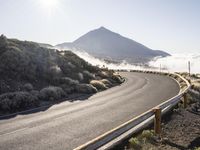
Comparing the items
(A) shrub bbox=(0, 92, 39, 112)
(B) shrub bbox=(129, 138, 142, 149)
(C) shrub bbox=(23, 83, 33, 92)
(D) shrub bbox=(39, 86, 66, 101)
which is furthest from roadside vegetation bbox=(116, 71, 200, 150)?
(C) shrub bbox=(23, 83, 33, 92)

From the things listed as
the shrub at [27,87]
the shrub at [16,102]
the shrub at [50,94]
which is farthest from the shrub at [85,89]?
the shrub at [16,102]

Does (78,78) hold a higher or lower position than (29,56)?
lower

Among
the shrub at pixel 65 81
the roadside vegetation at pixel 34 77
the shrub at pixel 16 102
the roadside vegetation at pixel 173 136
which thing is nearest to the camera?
the roadside vegetation at pixel 173 136

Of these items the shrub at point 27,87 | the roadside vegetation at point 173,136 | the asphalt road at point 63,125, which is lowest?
the roadside vegetation at point 173,136

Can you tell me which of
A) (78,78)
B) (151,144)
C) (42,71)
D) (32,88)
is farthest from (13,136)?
(78,78)

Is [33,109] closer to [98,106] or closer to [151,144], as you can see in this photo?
[98,106]

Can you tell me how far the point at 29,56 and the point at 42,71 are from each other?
2.24m

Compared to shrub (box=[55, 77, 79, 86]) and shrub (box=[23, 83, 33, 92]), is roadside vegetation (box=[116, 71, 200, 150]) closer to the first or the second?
shrub (box=[23, 83, 33, 92])

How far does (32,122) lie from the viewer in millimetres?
15766

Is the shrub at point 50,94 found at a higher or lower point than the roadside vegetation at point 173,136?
higher

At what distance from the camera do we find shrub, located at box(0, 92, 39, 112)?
65.8ft

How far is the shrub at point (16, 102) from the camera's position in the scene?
20.1 metres

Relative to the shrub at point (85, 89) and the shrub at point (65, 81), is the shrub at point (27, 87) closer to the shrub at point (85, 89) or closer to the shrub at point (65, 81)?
the shrub at point (85, 89)

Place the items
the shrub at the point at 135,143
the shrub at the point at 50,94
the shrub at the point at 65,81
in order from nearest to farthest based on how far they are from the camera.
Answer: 1. the shrub at the point at 135,143
2. the shrub at the point at 50,94
3. the shrub at the point at 65,81
